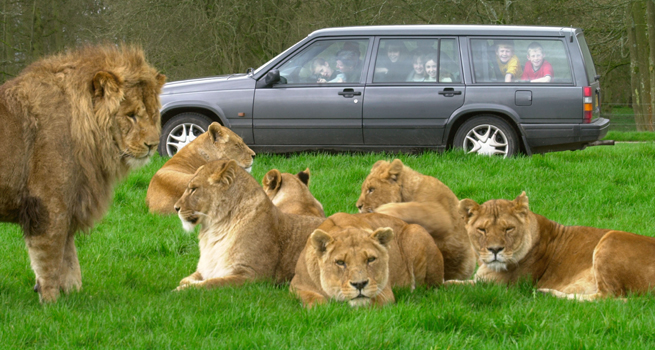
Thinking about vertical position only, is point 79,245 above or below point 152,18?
below

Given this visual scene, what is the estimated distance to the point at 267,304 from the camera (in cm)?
484

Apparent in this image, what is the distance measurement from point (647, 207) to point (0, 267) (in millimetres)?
6781

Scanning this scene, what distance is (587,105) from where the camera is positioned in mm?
10477

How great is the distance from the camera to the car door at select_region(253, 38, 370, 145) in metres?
10.7

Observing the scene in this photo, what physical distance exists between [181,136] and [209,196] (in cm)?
531

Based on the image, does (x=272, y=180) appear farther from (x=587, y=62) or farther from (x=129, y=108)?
(x=587, y=62)

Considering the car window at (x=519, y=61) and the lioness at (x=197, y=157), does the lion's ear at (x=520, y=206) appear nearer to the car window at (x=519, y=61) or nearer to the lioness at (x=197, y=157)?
the lioness at (x=197, y=157)

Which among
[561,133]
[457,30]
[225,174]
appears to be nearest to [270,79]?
[457,30]

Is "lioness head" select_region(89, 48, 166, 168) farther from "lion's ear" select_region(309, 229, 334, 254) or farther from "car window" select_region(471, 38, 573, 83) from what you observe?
"car window" select_region(471, 38, 573, 83)

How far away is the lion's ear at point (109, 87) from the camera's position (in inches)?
189

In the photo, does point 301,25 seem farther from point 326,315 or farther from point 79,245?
point 326,315

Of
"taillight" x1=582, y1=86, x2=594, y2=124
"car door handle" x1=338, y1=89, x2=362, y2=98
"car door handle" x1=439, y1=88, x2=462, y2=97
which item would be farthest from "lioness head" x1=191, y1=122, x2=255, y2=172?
"taillight" x1=582, y1=86, x2=594, y2=124

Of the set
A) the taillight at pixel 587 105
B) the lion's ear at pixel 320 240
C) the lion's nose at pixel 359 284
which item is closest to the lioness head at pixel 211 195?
the lion's ear at pixel 320 240

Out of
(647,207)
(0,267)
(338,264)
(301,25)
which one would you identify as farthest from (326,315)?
(301,25)
